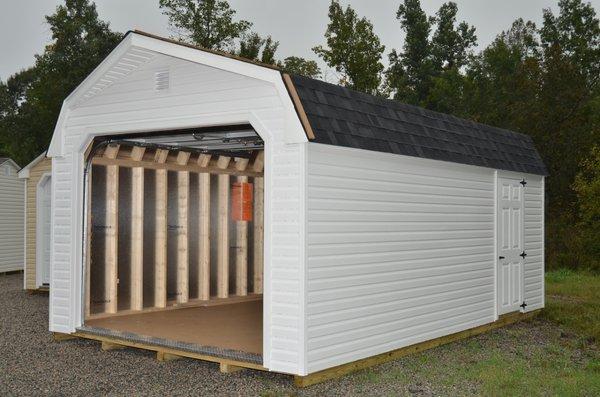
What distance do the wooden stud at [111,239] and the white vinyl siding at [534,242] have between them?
591 cm

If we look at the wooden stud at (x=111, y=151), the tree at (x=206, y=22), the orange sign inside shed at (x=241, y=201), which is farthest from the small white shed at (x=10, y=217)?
→ the tree at (x=206, y=22)

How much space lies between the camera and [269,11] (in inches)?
1289

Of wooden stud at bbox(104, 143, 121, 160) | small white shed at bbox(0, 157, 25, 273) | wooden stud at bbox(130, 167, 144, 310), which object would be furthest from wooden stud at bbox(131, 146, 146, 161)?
small white shed at bbox(0, 157, 25, 273)

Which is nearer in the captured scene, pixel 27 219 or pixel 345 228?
pixel 345 228

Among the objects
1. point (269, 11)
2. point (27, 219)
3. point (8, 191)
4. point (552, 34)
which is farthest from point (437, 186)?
point (552, 34)

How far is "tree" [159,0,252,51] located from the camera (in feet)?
105

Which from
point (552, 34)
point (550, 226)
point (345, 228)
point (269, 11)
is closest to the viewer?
point (345, 228)

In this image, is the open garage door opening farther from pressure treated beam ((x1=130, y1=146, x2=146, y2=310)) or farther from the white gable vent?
the white gable vent

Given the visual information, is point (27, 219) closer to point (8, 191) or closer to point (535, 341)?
point (8, 191)

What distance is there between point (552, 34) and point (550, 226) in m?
16.0

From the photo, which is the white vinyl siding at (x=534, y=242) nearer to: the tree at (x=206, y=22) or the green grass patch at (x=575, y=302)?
the green grass patch at (x=575, y=302)

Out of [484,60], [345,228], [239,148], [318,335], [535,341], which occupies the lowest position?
[535,341]

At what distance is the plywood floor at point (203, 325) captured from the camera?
7273 millimetres

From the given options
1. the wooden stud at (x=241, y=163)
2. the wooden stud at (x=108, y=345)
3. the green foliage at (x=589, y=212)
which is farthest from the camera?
the green foliage at (x=589, y=212)
